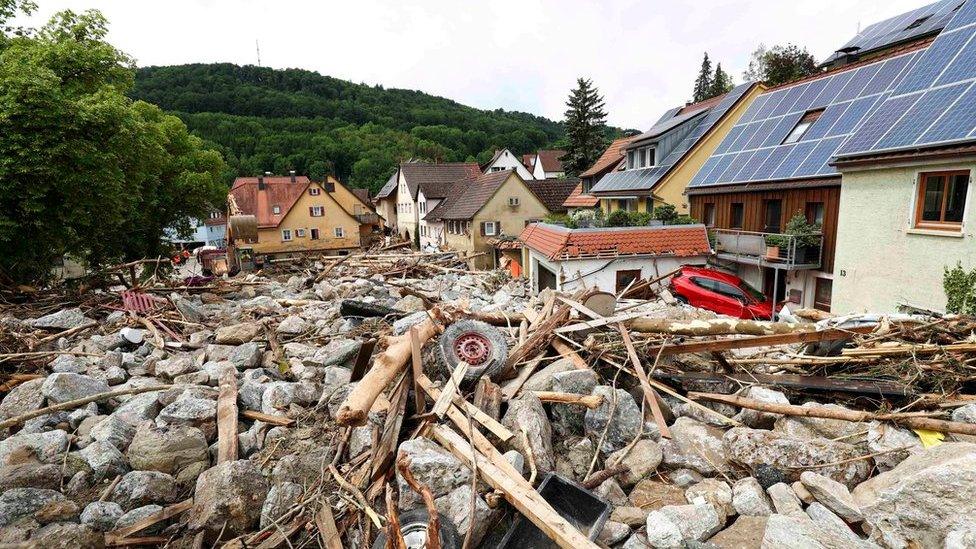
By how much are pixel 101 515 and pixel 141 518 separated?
387mm

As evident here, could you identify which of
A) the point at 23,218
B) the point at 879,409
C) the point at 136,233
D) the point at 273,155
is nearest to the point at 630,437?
the point at 879,409

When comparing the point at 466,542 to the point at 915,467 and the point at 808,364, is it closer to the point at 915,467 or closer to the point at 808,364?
the point at 915,467

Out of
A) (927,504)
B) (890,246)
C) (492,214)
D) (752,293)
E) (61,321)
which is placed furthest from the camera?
(492,214)

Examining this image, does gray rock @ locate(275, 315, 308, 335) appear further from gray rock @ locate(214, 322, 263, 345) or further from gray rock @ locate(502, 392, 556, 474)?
gray rock @ locate(502, 392, 556, 474)

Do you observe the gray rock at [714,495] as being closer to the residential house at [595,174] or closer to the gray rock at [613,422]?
the gray rock at [613,422]

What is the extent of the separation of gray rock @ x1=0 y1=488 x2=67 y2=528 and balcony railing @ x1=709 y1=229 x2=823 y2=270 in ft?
61.3

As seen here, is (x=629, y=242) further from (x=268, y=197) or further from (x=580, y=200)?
(x=268, y=197)

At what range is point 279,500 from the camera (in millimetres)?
5422

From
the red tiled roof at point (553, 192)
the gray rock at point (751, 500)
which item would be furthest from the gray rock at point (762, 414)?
the red tiled roof at point (553, 192)

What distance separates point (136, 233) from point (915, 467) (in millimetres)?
27241

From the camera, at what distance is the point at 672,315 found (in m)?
9.55

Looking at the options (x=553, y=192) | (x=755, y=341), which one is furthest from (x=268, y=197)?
(x=755, y=341)

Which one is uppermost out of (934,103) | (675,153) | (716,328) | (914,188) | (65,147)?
(675,153)

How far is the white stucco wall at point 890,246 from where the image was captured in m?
11.7
